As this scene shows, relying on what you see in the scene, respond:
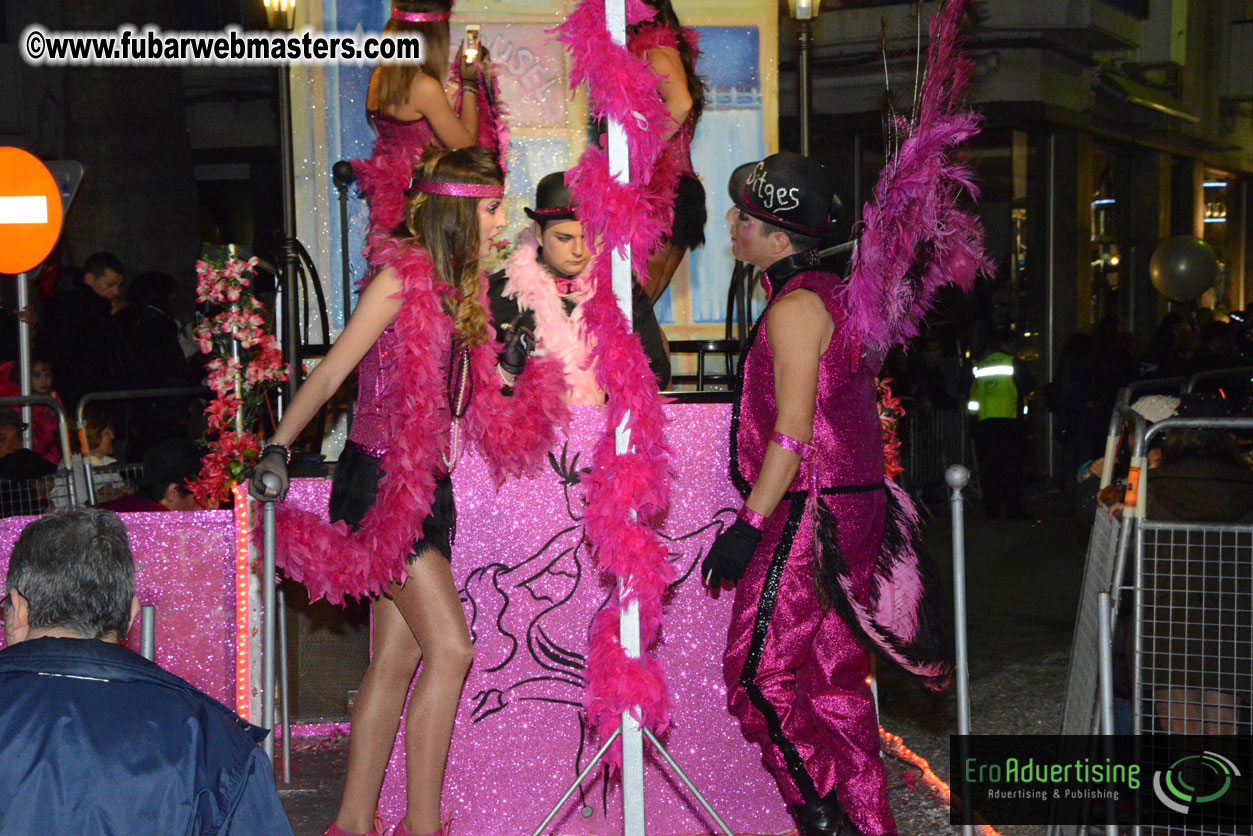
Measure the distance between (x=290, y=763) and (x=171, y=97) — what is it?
790 cm

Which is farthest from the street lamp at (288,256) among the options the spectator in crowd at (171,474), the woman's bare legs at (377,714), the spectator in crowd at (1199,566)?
the spectator in crowd at (1199,566)

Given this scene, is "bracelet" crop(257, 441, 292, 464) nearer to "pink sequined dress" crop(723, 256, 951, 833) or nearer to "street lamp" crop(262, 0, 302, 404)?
"pink sequined dress" crop(723, 256, 951, 833)

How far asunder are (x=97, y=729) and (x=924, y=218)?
215 cm

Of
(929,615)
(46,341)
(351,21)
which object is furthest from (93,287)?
(929,615)

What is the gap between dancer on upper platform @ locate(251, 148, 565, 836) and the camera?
305cm

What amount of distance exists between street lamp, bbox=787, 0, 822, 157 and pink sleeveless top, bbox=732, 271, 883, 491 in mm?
2191

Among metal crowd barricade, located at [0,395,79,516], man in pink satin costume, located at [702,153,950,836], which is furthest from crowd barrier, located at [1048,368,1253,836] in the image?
metal crowd barricade, located at [0,395,79,516]

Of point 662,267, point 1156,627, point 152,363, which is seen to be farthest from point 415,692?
point 152,363

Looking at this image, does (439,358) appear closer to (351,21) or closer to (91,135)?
(351,21)

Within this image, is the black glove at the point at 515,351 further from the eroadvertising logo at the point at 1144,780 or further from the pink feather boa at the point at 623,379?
the eroadvertising logo at the point at 1144,780

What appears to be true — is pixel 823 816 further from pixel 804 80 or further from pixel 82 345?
pixel 82 345

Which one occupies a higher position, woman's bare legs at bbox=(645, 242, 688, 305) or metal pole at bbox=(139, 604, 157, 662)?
woman's bare legs at bbox=(645, 242, 688, 305)

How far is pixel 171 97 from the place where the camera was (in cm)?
1063

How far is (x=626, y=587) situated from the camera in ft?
9.56
